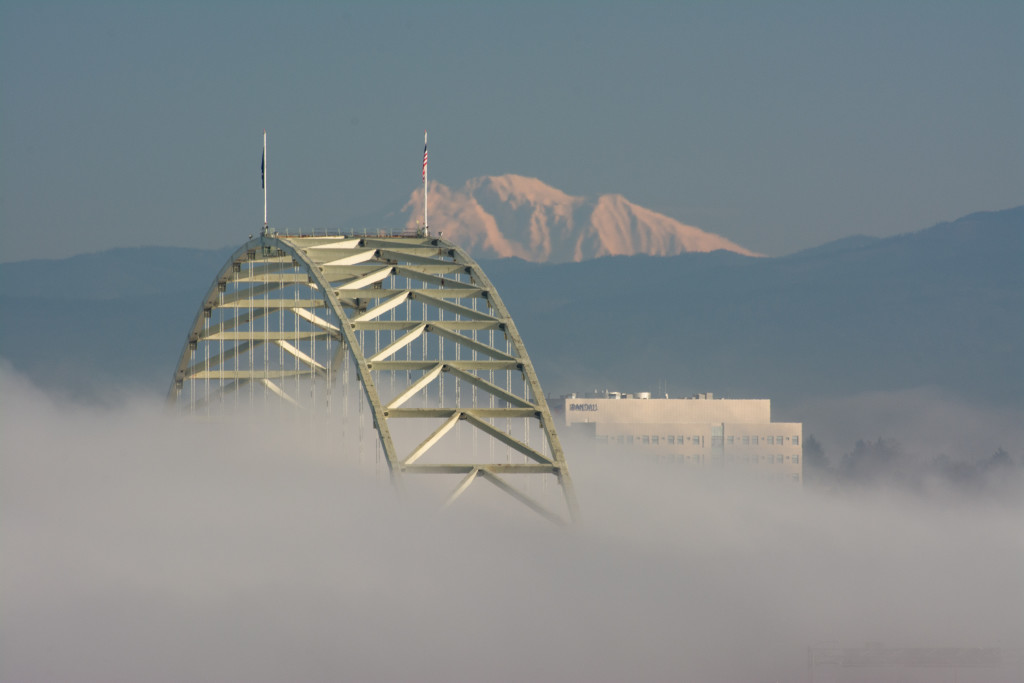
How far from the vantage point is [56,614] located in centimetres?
10438

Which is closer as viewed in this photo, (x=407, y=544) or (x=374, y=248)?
(x=407, y=544)

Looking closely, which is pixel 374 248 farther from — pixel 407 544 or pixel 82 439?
pixel 82 439

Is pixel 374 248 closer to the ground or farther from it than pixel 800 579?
farther from it

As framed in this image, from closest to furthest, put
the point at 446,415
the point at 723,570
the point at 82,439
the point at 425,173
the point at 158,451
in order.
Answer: the point at 446,415 < the point at 723,570 < the point at 425,173 < the point at 158,451 < the point at 82,439

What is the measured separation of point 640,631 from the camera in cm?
10294

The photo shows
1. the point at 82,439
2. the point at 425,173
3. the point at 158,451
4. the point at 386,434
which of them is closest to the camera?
the point at 386,434

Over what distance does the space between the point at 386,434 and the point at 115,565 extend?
817 inches

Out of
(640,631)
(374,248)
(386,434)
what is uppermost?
(374,248)

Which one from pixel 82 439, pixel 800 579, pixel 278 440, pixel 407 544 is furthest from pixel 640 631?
pixel 82 439

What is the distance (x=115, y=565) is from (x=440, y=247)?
2946 centimetres

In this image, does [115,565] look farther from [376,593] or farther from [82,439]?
[82,439]

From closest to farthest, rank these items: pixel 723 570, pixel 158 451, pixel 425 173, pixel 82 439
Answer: pixel 723 570 → pixel 425 173 → pixel 158 451 → pixel 82 439

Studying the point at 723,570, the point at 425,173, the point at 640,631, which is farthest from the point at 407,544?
the point at 425,173

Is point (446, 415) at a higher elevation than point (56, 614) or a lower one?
higher
